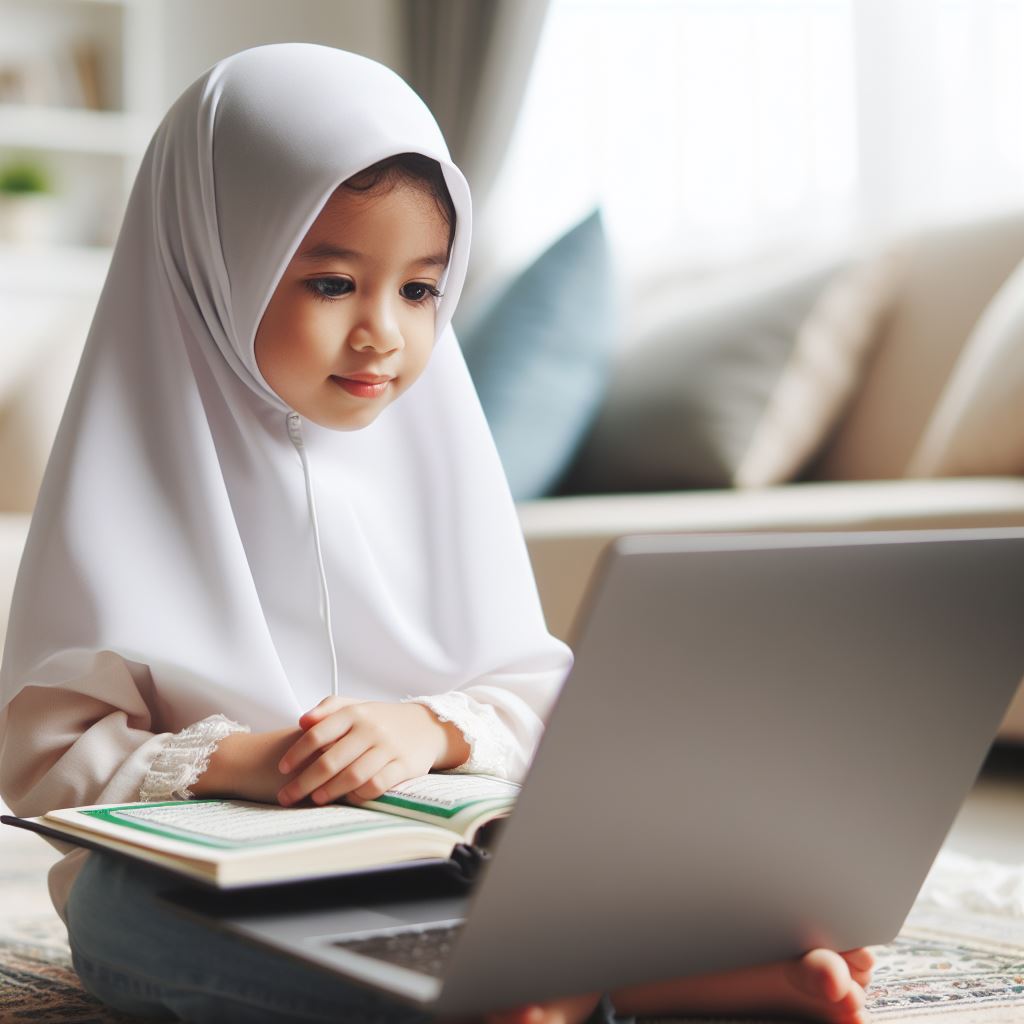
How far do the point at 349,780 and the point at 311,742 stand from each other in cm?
3

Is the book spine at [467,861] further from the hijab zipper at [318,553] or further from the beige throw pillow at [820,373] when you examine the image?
the beige throw pillow at [820,373]

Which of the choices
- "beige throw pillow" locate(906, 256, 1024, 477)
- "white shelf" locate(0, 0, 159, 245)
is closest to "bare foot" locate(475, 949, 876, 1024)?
"beige throw pillow" locate(906, 256, 1024, 477)

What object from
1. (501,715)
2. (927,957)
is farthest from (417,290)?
(927,957)

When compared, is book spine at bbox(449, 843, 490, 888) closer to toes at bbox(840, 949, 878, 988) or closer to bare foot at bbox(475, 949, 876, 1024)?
bare foot at bbox(475, 949, 876, 1024)

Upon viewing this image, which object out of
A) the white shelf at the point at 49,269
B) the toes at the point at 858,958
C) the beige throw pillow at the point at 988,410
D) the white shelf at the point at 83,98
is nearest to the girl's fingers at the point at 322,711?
the toes at the point at 858,958

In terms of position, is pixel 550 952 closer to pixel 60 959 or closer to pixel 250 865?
pixel 250 865

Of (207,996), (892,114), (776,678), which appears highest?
(892,114)

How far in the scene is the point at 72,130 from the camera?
13.1 ft

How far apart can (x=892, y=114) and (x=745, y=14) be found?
1.49 ft

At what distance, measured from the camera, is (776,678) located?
723 millimetres

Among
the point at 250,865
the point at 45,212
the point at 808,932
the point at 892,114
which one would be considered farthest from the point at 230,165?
the point at 45,212

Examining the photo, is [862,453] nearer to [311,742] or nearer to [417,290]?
[417,290]

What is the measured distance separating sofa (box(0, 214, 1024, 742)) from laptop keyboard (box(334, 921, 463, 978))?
44.8 inches

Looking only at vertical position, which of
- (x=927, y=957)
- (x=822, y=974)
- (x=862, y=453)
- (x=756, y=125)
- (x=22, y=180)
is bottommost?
(x=22, y=180)
